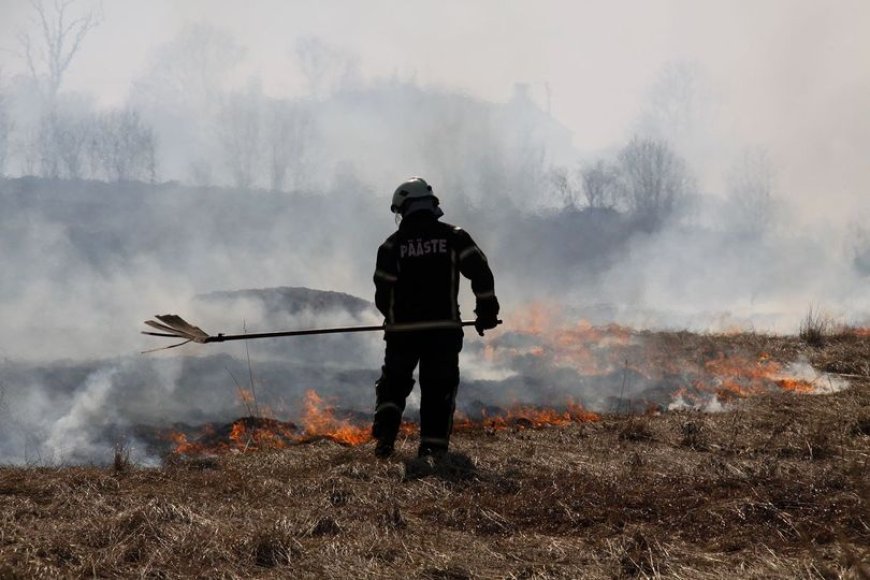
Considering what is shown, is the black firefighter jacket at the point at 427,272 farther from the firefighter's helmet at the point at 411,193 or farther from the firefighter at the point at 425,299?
the firefighter's helmet at the point at 411,193

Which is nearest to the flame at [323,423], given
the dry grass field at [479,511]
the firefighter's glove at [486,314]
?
the dry grass field at [479,511]

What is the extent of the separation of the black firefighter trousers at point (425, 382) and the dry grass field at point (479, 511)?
286mm

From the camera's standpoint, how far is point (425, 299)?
6.24m

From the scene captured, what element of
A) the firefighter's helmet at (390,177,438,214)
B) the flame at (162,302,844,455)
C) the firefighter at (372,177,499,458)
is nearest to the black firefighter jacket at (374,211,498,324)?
the firefighter at (372,177,499,458)

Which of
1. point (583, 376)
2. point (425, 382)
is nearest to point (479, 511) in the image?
point (425, 382)

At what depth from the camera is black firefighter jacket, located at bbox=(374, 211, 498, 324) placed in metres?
6.22

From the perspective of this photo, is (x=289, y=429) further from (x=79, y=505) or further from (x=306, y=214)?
(x=306, y=214)

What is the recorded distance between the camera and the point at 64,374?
11.2 metres

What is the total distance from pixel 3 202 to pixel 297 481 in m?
26.5

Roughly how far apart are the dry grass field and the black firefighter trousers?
29 cm

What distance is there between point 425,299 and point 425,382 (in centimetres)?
63

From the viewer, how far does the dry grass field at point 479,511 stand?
3213 millimetres

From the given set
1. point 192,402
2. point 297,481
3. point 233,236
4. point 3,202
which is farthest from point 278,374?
point 3,202

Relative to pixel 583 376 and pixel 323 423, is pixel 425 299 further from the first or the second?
pixel 583 376
